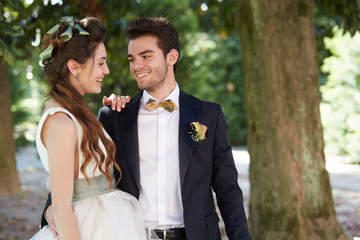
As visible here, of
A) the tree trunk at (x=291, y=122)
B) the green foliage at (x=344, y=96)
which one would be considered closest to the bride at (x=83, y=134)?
the tree trunk at (x=291, y=122)

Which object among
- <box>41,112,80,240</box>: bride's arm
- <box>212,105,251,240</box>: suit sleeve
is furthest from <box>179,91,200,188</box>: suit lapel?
<box>41,112,80,240</box>: bride's arm

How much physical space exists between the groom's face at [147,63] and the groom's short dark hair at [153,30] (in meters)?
0.03

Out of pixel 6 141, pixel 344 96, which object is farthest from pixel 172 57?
pixel 344 96

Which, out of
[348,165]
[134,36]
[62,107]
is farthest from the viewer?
[348,165]

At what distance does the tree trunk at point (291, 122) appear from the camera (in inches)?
183

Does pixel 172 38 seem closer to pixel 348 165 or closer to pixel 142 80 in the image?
pixel 142 80

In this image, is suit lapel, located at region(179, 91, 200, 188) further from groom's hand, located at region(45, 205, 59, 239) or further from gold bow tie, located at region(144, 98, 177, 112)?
groom's hand, located at region(45, 205, 59, 239)

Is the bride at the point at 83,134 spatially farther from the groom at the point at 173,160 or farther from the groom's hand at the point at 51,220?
the groom at the point at 173,160

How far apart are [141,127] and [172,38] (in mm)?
582

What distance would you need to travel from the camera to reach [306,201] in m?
4.68

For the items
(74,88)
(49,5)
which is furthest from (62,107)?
(49,5)

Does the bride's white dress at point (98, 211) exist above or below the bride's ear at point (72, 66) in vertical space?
below

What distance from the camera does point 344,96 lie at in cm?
1430

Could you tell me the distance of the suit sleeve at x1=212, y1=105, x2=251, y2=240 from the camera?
8.71ft
